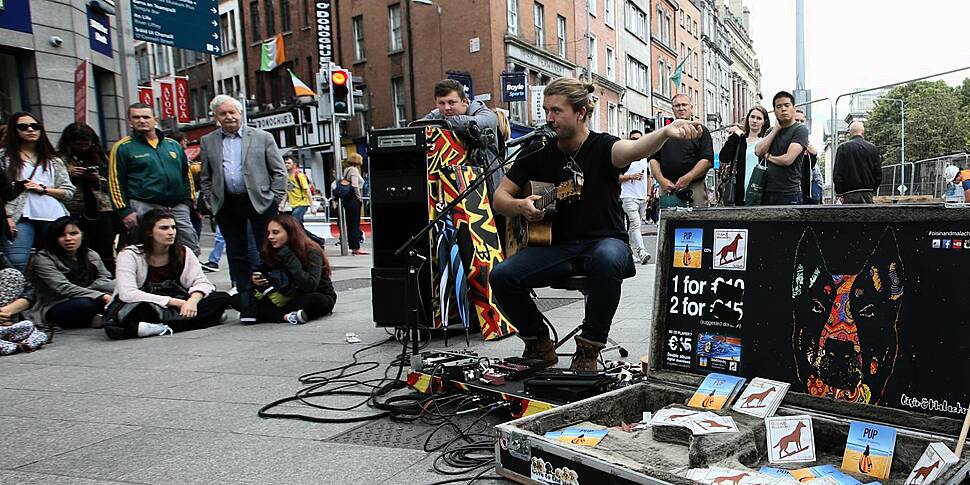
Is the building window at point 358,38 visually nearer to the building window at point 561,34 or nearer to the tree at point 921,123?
the building window at point 561,34

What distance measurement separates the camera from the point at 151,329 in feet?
18.4

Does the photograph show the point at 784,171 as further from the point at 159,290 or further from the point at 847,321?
the point at 159,290

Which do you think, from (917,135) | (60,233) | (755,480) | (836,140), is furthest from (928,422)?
(917,135)

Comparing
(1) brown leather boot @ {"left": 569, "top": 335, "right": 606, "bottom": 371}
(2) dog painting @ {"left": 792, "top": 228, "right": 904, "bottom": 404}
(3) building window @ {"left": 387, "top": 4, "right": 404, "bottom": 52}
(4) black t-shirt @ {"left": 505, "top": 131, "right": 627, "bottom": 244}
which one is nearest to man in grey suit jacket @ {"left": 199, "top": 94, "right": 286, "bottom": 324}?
(4) black t-shirt @ {"left": 505, "top": 131, "right": 627, "bottom": 244}

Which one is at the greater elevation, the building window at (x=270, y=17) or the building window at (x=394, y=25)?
the building window at (x=270, y=17)

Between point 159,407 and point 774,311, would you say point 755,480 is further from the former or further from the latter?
point 159,407

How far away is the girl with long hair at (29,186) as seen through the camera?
5922 mm

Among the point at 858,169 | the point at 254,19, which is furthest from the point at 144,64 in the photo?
the point at 858,169

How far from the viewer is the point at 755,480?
2.01 meters

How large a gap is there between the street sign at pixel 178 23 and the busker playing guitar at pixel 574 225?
26.8ft

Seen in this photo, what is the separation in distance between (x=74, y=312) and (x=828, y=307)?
608cm

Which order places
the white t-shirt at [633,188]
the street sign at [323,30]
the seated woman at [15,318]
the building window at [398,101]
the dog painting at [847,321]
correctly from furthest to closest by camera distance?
1. the building window at [398,101]
2. the street sign at [323,30]
3. the white t-shirt at [633,188]
4. the seated woman at [15,318]
5. the dog painting at [847,321]

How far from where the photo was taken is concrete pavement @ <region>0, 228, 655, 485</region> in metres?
2.65

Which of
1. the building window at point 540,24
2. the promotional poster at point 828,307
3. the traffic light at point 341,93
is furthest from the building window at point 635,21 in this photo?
the promotional poster at point 828,307
